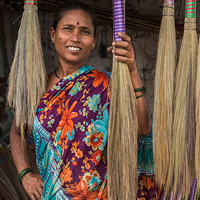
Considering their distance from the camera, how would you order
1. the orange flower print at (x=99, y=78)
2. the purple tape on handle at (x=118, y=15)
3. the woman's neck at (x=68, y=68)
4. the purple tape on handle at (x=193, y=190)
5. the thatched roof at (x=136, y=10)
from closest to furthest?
the purple tape on handle at (x=118, y=15) < the purple tape on handle at (x=193, y=190) < the orange flower print at (x=99, y=78) < the woman's neck at (x=68, y=68) < the thatched roof at (x=136, y=10)

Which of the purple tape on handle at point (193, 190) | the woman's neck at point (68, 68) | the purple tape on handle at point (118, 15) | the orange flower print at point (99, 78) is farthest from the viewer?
the woman's neck at point (68, 68)

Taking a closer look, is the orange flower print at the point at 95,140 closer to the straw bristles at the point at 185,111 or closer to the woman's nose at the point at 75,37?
the straw bristles at the point at 185,111

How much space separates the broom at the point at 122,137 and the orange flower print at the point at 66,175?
283 millimetres

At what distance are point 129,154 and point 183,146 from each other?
8.7 inches

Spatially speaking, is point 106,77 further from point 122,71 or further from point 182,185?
point 182,185

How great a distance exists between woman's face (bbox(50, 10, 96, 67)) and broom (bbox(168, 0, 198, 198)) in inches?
20.1

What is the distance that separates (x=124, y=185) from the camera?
1011mm

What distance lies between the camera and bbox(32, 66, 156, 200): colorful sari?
48.0 inches

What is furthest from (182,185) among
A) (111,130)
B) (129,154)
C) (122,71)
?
(122,71)

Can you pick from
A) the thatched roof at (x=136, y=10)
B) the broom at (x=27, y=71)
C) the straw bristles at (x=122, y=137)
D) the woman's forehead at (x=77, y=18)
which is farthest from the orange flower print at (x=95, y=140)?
the thatched roof at (x=136, y=10)

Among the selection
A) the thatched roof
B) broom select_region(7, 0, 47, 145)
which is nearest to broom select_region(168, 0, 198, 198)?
broom select_region(7, 0, 47, 145)

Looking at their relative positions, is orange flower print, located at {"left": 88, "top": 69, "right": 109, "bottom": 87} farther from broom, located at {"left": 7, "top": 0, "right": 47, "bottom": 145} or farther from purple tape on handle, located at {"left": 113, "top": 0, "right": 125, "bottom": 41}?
purple tape on handle, located at {"left": 113, "top": 0, "right": 125, "bottom": 41}

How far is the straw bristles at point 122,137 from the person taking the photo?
3.24ft

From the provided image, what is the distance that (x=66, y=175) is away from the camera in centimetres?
123
